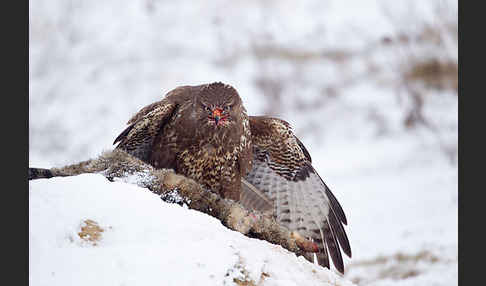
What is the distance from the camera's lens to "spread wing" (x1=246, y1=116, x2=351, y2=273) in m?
4.97

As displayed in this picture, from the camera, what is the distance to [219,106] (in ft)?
14.9

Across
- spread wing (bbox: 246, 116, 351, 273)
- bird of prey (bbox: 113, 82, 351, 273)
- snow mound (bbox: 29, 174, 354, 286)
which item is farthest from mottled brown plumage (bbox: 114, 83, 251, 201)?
snow mound (bbox: 29, 174, 354, 286)

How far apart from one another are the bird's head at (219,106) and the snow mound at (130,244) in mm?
1406

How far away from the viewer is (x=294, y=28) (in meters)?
14.7

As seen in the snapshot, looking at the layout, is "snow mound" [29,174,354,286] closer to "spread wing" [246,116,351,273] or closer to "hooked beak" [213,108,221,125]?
"hooked beak" [213,108,221,125]

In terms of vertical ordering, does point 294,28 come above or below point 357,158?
above

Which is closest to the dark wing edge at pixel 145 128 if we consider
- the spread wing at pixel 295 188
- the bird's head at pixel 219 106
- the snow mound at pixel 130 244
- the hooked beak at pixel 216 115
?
the bird's head at pixel 219 106

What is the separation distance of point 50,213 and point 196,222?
85 centimetres

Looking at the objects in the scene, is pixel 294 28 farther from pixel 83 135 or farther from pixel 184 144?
pixel 184 144

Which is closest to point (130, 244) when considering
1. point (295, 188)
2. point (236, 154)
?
point (236, 154)

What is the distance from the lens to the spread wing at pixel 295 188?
4973 millimetres

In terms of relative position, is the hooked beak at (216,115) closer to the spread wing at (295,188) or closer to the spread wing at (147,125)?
the spread wing at (147,125)

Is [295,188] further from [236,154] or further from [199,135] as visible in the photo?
[199,135]

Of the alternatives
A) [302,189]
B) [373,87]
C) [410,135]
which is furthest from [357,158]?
[302,189]
